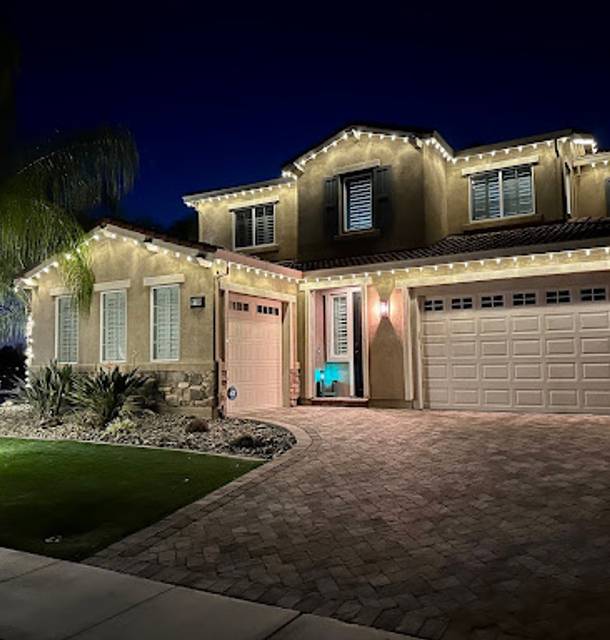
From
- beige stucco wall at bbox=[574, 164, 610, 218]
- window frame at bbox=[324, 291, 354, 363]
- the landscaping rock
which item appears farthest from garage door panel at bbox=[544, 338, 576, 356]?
the landscaping rock

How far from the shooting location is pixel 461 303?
13039mm

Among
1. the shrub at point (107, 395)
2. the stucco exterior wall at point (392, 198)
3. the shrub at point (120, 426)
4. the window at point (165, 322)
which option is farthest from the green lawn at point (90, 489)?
the stucco exterior wall at point (392, 198)

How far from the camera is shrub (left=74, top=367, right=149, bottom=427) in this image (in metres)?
11.3

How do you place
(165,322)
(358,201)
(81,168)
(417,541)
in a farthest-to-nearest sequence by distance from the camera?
1. (358,201)
2. (165,322)
3. (81,168)
4. (417,541)

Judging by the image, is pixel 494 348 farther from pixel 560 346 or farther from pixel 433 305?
pixel 433 305

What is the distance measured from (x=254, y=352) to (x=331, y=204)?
478 cm

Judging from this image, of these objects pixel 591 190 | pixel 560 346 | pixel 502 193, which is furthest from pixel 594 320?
pixel 591 190

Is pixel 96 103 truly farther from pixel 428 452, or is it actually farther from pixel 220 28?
pixel 220 28

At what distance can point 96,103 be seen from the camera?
10648mm

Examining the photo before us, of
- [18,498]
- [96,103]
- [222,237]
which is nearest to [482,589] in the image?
[18,498]

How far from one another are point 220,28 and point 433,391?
47.3 ft

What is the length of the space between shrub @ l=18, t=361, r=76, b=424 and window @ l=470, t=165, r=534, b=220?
10623 millimetres

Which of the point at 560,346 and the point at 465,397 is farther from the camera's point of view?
the point at 465,397

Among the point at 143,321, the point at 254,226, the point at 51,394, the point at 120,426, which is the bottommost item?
the point at 120,426
